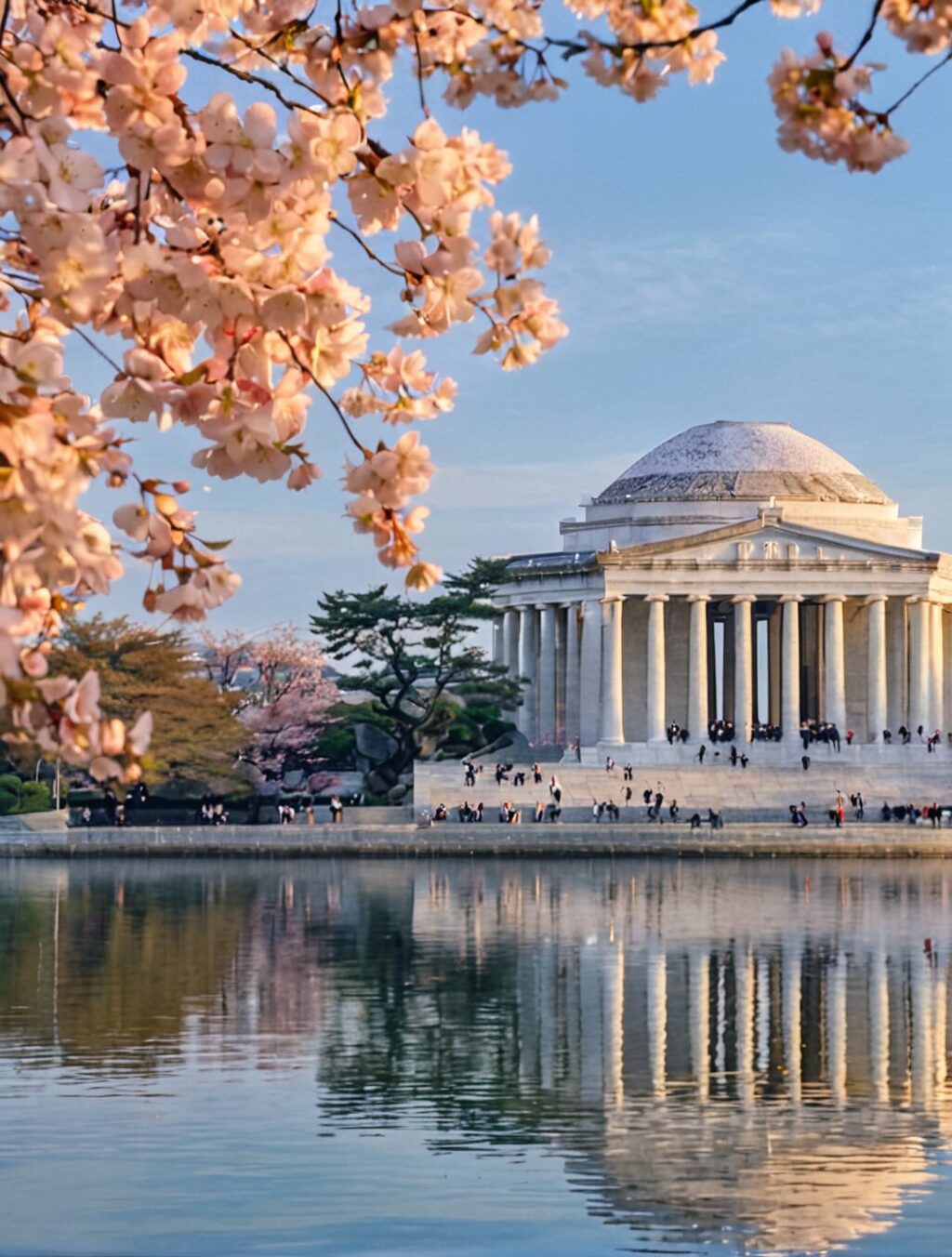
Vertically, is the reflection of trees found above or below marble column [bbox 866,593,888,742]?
below

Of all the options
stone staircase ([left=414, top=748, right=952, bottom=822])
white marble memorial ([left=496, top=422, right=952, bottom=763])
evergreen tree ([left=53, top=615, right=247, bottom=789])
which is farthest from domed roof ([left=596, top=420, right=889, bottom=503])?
evergreen tree ([left=53, top=615, right=247, bottom=789])

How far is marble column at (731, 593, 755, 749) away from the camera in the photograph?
12000 centimetres

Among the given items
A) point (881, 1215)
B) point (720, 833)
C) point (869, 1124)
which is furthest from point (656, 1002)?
point (720, 833)

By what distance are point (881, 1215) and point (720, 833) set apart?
6424cm

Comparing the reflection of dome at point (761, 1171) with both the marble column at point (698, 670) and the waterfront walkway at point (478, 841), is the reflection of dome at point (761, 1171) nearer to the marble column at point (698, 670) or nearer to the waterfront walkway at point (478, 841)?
the waterfront walkway at point (478, 841)

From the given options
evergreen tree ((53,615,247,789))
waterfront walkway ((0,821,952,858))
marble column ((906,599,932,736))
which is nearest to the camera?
waterfront walkway ((0,821,952,858))

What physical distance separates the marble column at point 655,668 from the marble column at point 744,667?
13.0 feet

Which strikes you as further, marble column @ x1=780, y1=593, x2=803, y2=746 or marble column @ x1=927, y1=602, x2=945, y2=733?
marble column @ x1=927, y1=602, x2=945, y2=733

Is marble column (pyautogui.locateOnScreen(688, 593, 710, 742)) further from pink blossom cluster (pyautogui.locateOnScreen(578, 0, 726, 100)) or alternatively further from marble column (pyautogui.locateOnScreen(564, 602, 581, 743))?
pink blossom cluster (pyautogui.locateOnScreen(578, 0, 726, 100))

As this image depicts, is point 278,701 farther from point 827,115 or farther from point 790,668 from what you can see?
point 827,115

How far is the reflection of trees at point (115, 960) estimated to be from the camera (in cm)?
3912

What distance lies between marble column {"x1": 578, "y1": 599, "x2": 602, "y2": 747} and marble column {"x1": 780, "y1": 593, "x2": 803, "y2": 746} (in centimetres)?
990

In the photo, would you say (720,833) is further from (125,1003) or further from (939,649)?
(125,1003)

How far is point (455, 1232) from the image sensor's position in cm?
2452
